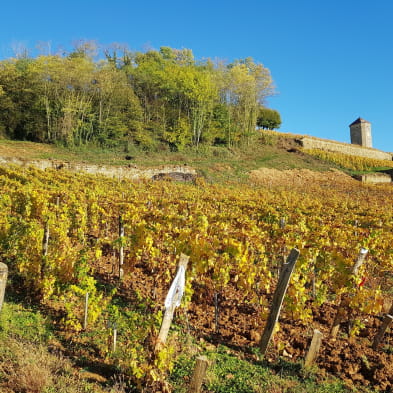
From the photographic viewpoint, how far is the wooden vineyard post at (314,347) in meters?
3.62

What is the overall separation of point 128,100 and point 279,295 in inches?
1246

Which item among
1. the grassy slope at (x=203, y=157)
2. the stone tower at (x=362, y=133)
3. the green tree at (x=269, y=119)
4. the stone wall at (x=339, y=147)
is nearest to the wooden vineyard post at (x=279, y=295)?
the grassy slope at (x=203, y=157)

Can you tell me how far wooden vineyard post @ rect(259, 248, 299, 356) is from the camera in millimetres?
3797

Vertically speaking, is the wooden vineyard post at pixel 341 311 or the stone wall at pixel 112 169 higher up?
the stone wall at pixel 112 169

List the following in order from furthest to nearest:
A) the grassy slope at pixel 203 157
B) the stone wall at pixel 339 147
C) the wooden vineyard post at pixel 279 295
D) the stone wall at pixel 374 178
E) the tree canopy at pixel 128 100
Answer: the stone wall at pixel 339 147 → the stone wall at pixel 374 178 → the tree canopy at pixel 128 100 → the grassy slope at pixel 203 157 → the wooden vineyard post at pixel 279 295

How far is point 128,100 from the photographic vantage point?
106ft

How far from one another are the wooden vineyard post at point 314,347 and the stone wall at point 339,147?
4988 centimetres

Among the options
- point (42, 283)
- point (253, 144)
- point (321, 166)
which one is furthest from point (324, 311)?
point (253, 144)

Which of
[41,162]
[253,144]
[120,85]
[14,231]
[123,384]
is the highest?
[120,85]

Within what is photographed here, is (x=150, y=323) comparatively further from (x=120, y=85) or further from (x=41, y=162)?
(x=120, y=85)

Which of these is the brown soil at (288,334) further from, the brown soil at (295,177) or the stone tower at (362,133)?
the stone tower at (362,133)

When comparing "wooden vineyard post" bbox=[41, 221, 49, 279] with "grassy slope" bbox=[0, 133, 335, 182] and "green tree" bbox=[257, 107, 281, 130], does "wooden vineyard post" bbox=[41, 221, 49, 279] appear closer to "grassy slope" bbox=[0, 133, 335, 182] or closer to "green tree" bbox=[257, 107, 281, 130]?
"grassy slope" bbox=[0, 133, 335, 182]

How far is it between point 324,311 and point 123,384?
3.42 metres

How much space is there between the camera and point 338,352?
3928 mm
